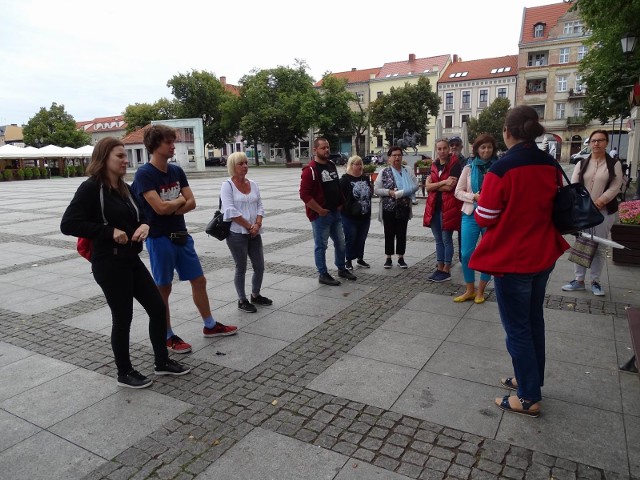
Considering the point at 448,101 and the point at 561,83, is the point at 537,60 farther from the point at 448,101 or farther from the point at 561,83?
the point at 448,101

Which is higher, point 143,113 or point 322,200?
point 143,113

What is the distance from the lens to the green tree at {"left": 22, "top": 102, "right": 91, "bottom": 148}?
57500 mm

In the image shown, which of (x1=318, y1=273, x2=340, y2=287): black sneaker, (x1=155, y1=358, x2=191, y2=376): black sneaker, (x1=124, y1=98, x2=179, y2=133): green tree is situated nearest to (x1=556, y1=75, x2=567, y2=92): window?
(x1=124, y1=98, x2=179, y2=133): green tree

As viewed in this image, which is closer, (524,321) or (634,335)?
(524,321)

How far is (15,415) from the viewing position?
326cm

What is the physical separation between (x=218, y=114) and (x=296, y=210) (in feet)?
173

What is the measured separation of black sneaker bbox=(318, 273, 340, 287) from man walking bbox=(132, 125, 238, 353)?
2.27 metres

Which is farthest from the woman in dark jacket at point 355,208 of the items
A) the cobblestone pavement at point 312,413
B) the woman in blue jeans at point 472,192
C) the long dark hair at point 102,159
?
the long dark hair at point 102,159

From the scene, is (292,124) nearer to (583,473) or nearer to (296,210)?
(296,210)

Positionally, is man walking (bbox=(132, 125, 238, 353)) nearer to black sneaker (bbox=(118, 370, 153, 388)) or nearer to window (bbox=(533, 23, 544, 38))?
black sneaker (bbox=(118, 370, 153, 388))

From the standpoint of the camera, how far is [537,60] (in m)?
55.2

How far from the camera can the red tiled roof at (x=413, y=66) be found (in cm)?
6675

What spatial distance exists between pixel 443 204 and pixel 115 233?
4126 millimetres

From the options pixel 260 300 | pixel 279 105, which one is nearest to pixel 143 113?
pixel 279 105
